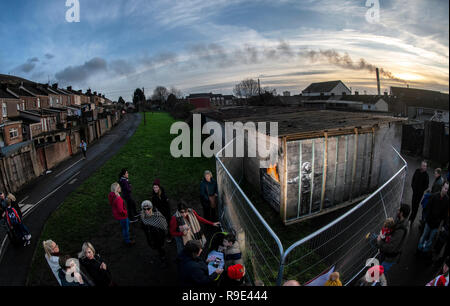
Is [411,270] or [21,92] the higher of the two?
[21,92]

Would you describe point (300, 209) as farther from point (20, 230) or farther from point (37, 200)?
point (37, 200)

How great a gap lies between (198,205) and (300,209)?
377 cm

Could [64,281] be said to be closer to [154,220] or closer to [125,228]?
[154,220]

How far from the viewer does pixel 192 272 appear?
3.38 metres

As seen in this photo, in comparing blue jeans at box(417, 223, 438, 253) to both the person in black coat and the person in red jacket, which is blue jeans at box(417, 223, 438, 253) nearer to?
the person in black coat

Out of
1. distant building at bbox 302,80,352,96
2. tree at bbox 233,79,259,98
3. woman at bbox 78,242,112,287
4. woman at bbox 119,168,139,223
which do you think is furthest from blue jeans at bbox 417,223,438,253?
tree at bbox 233,79,259,98

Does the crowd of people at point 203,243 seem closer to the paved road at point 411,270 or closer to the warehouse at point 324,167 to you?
the paved road at point 411,270

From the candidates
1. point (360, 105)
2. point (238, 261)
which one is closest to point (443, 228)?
point (238, 261)

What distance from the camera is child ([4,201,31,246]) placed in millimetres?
6211

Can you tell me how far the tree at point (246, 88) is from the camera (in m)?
69.1

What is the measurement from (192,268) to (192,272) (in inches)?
2.2

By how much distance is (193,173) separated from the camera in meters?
12.9

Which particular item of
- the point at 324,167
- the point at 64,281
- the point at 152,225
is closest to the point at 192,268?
the point at 152,225

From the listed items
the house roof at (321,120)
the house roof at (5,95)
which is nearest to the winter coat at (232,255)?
the house roof at (321,120)
